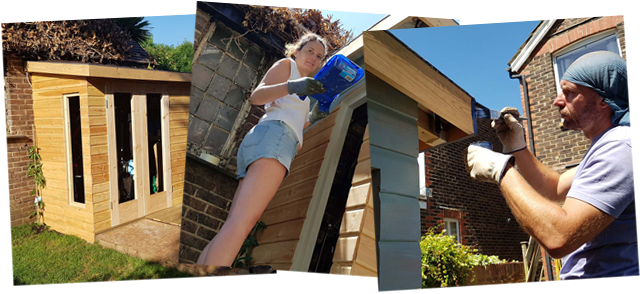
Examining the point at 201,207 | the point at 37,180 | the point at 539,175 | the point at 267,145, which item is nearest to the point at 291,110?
the point at 267,145

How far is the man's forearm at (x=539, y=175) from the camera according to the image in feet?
8.04

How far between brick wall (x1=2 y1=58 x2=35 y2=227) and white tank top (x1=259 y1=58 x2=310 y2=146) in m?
1.96

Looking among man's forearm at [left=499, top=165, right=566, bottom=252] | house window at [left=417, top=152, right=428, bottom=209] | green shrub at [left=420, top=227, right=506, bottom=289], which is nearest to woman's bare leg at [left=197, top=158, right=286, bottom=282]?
house window at [left=417, top=152, right=428, bottom=209]

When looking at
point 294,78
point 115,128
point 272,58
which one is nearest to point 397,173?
point 294,78

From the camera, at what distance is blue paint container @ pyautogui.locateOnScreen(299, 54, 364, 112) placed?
8.57ft


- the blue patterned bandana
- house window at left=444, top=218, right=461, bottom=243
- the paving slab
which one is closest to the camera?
the blue patterned bandana

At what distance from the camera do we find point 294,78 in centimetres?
263

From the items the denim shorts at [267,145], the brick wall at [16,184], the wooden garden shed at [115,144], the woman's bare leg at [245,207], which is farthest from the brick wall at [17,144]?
the denim shorts at [267,145]

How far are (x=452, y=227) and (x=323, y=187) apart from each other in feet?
3.11

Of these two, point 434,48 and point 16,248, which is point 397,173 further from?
point 16,248

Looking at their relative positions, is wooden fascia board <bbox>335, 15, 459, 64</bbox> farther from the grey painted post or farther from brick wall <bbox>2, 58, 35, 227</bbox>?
brick wall <bbox>2, 58, 35, 227</bbox>

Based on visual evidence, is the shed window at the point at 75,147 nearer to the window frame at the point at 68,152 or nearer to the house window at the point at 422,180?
the window frame at the point at 68,152

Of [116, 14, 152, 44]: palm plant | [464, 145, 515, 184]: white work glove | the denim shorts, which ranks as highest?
[116, 14, 152, 44]: palm plant

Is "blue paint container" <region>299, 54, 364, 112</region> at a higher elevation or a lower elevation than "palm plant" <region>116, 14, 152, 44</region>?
lower
